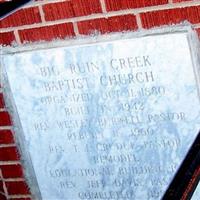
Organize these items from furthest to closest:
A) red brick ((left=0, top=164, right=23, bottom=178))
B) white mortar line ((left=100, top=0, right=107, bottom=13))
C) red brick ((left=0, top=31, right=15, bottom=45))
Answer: red brick ((left=0, top=164, right=23, bottom=178)), red brick ((left=0, top=31, right=15, bottom=45)), white mortar line ((left=100, top=0, right=107, bottom=13))

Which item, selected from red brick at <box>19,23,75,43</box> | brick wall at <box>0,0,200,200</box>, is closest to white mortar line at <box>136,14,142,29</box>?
brick wall at <box>0,0,200,200</box>

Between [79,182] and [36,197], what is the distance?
0.93 ft

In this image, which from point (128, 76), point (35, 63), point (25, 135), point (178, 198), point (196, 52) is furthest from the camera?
point (25, 135)

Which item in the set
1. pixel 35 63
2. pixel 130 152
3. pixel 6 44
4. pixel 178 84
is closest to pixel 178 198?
pixel 178 84

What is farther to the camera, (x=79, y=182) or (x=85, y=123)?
(x=79, y=182)

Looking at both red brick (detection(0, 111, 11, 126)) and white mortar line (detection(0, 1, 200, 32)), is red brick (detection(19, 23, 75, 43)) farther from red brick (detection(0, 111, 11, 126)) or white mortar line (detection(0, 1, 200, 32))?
red brick (detection(0, 111, 11, 126))

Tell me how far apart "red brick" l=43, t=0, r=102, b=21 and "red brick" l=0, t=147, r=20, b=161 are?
74 centimetres

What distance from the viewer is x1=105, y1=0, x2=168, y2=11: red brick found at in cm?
197

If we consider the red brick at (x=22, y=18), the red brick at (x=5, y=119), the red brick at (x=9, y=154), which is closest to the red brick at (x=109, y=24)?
the red brick at (x=22, y=18)

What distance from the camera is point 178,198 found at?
→ 1335 mm

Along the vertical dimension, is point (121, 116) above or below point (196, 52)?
below

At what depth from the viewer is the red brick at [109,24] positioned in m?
2.04

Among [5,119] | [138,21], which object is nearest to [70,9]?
[138,21]

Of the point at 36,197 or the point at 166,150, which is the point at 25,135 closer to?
the point at 36,197
